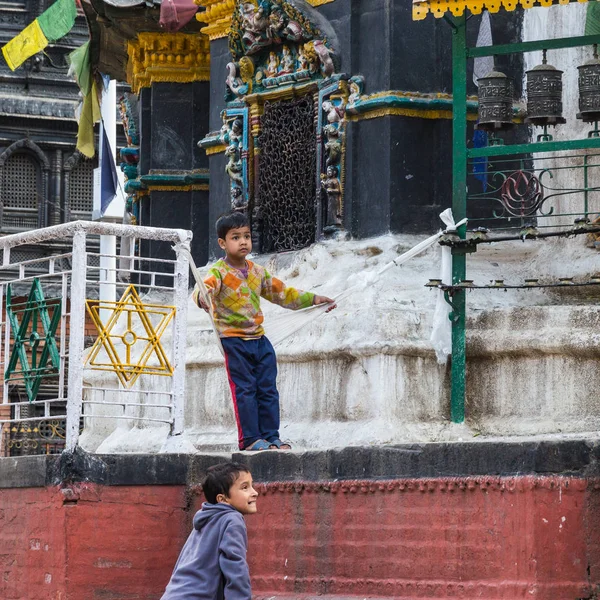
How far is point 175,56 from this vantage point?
14.1m

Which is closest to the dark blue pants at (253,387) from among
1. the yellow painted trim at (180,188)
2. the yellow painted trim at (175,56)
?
the yellow painted trim at (180,188)

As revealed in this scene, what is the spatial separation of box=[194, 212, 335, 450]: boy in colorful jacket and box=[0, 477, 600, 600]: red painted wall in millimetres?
620

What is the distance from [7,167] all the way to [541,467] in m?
23.9

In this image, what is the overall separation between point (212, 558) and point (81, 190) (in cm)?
2421

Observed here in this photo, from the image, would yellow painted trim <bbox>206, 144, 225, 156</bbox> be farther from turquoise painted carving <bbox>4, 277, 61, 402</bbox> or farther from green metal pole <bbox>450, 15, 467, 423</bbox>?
green metal pole <bbox>450, 15, 467, 423</bbox>

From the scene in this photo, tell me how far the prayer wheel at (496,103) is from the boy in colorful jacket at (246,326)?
139 centimetres

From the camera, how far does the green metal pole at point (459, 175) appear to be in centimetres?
953

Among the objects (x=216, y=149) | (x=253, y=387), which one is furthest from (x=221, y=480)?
(x=216, y=149)

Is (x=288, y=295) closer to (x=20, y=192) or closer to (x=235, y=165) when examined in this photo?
Result: (x=235, y=165)

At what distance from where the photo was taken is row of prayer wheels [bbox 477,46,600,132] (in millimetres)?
9562

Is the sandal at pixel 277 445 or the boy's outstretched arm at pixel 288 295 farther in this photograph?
the boy's outstretched arm at pixel 288 295

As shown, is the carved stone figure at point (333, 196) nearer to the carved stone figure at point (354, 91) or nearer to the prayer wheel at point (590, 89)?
the carved stone figure at point (354, 91)

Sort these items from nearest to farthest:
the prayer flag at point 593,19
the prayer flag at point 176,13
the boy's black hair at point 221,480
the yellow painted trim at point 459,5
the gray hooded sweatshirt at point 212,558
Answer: the gray hooded sweatshirt at point 212,558 < the boy's black hair at point 221,480 < the yellow painted trim at point 459,5 < the prayer flag at point 593,19 < the prayer flag at point 176,13

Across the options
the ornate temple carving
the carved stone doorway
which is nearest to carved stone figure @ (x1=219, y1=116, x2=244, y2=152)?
the ornate temple carving
